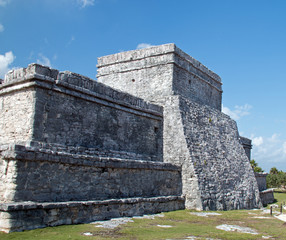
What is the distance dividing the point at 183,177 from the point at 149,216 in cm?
295

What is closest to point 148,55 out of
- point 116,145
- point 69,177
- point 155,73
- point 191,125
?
point 155,73

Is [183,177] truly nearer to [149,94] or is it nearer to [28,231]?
[149,94]

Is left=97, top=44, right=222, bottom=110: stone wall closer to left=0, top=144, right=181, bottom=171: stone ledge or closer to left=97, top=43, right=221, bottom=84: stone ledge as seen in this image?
left=97, top=43, right=221, bottom=84: stone ledge

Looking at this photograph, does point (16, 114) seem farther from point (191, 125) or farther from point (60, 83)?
point (191, 125)

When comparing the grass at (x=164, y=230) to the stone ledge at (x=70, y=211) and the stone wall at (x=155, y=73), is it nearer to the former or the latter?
the stone ledge at (x=70, y=211)

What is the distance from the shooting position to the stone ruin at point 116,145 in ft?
24.7

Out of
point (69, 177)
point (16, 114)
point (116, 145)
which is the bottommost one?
point (69, 177)

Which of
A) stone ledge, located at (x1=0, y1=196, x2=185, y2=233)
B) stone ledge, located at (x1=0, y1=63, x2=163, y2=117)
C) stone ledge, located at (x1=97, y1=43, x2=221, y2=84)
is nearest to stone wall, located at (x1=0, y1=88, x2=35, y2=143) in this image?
stone ledge, located at (x1=0, y1=63, x2=163, y2=117)

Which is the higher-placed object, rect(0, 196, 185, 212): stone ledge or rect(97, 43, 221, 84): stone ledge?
rect(97, 43, 221, 84): stone ledge

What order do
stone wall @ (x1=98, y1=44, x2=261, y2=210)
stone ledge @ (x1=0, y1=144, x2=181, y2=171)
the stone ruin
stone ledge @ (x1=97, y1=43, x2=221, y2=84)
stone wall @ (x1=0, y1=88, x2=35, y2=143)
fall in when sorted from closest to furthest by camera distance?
stone ledge @ (x1=0, y1=144, x2=181, y2=171)
the stone ruin
stone wall @ (x1=0, y1=88, x2=35, y2=143)
stone wall @ (x1=98, y1=44, x2=261, y2=210)
stone ledge @ (x1=97, y1=43, x2=221, y2=84)

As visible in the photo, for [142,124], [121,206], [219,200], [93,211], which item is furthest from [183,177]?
[93,211]

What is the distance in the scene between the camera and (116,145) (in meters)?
11.4

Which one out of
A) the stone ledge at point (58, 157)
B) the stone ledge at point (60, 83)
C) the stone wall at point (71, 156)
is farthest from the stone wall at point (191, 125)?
the stone ledge at point (60, 83)

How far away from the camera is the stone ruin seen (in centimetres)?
754
